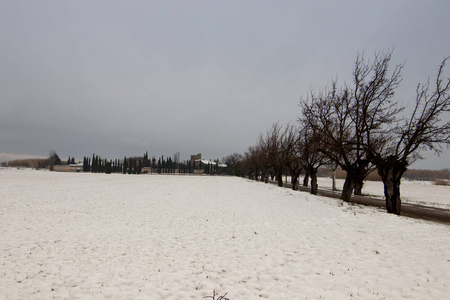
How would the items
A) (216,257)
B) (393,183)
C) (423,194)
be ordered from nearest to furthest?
(216,257) → (393,183) → (423,194)

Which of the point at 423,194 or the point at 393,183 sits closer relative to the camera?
the point at 393,183

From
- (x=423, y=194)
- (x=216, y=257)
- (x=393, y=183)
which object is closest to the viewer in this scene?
(x=216, y=257)

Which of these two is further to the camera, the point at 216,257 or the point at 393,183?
the point at 393,183

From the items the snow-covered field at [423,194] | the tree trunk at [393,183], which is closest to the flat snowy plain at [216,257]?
the tree trunk at [393,183]

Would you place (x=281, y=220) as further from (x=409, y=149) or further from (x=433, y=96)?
(x=433, y=96)

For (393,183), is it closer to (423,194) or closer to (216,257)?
(216,257)

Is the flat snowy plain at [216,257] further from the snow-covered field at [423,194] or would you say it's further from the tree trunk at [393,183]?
the snow-covered field at [423,194]

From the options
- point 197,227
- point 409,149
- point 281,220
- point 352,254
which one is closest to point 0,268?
point 197,227

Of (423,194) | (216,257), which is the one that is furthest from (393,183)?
(423,194)

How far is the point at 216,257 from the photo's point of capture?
6809 mm

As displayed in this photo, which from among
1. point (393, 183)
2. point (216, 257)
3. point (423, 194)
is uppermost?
point (393, 183)

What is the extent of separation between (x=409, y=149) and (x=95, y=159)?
435ft

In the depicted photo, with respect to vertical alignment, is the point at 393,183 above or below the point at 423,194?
above

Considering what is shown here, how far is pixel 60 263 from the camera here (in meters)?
6.14
